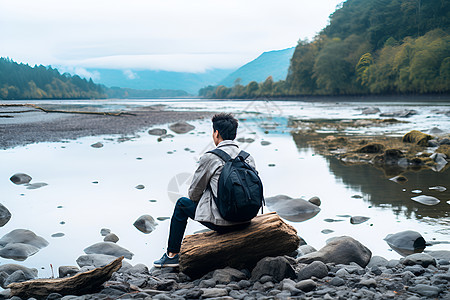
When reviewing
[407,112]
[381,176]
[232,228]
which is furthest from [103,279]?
[407,112]

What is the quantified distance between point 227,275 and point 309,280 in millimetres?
925

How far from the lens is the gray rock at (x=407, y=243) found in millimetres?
5812

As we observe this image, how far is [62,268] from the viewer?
4.98m

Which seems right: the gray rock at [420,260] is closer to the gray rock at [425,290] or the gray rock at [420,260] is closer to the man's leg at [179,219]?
the gray rock at [425,290]

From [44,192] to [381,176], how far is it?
8779 mm

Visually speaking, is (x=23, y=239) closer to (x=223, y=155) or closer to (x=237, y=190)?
(x=223, y=155)

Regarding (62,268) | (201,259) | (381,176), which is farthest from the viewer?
(381,176)

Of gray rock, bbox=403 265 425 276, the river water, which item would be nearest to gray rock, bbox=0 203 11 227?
the river water

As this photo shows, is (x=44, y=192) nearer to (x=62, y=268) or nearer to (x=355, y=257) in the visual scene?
(x=62, y=268)

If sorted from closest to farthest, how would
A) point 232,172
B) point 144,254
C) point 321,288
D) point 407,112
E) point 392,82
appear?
1. point 321,288
2. point 232,172
3. point 144,254
4. point 407,112
5. point 392,82

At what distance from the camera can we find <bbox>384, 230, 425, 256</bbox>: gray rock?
19.1 feet

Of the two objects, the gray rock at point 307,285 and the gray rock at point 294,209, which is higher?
the gray rock at point 307,285

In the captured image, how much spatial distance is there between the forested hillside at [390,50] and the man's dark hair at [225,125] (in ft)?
51.0

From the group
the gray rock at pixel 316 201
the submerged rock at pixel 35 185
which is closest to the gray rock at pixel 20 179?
the submerged rock at pixel 35 185
